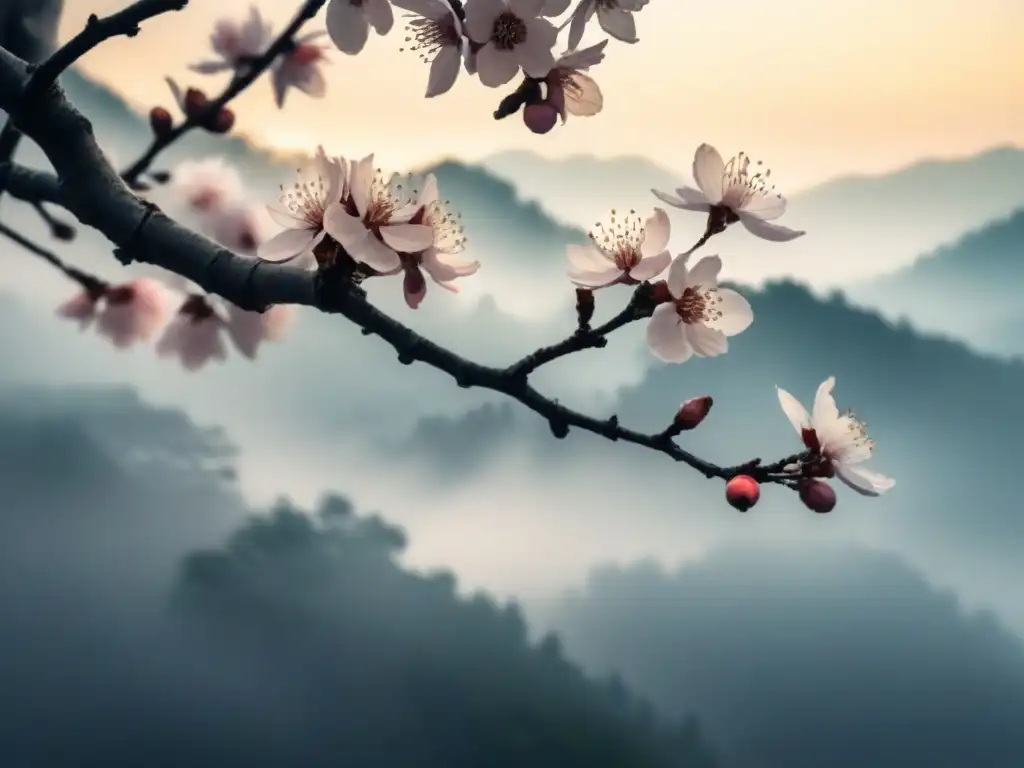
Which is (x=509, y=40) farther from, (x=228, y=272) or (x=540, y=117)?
(x=228, y=272)

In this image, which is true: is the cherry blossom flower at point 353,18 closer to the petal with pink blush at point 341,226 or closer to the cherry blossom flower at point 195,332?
the petal with pink blush at point 341,226

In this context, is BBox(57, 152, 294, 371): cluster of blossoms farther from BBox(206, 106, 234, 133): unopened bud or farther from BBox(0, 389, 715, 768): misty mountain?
BBox(0, 389, 715, 768): misty mountain

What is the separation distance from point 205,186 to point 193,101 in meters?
0.10

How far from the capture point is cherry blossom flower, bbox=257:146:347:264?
1.75ft

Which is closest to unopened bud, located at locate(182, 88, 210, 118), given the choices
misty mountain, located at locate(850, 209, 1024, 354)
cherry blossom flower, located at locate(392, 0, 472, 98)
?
cherry blossom flower, located at locate(392, 0, 472, 98)

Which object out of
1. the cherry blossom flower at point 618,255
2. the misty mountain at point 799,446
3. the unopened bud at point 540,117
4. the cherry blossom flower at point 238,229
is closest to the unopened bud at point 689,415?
the cherry blossom flower at point 618,255

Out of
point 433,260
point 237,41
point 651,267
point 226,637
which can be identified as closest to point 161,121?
point 237,41

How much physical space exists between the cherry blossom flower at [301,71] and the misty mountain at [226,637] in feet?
2.27

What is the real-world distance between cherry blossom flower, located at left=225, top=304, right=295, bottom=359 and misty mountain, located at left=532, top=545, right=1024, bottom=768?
751 millimetres

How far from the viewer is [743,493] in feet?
1.86

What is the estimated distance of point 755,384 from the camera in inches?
58.3

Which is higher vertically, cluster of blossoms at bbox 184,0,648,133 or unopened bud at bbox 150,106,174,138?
unopened bud at bbox 150,106,174,138

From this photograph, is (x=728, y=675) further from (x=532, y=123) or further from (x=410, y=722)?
A: (x=532, y=123)

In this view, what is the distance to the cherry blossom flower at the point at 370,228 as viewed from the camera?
20.4 inches
